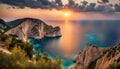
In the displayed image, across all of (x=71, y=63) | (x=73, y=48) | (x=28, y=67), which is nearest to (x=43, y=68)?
(x=28, y=67)

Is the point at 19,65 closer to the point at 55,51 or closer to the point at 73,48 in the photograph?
the point at 55,51

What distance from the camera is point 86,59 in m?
114

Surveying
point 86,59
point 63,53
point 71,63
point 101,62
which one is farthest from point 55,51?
point 101,62

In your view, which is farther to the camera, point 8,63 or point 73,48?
point 73,48

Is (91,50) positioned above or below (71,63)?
above

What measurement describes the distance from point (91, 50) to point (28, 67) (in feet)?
282

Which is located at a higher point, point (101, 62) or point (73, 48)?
point (101, 62)

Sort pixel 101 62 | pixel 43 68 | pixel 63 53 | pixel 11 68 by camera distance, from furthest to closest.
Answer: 1. pixel 63 53
2. pixel 101 62
3. pixel 43 68
4. pixel 11 68

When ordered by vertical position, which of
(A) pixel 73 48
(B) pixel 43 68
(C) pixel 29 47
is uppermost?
(B) pixel 43 68

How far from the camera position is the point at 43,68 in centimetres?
2908

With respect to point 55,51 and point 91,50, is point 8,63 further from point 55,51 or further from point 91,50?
point 55,51

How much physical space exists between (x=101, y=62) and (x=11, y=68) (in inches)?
2497

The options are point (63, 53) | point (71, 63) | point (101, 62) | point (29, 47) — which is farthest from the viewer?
point (63, 53)

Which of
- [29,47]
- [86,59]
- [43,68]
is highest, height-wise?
[43,68]
